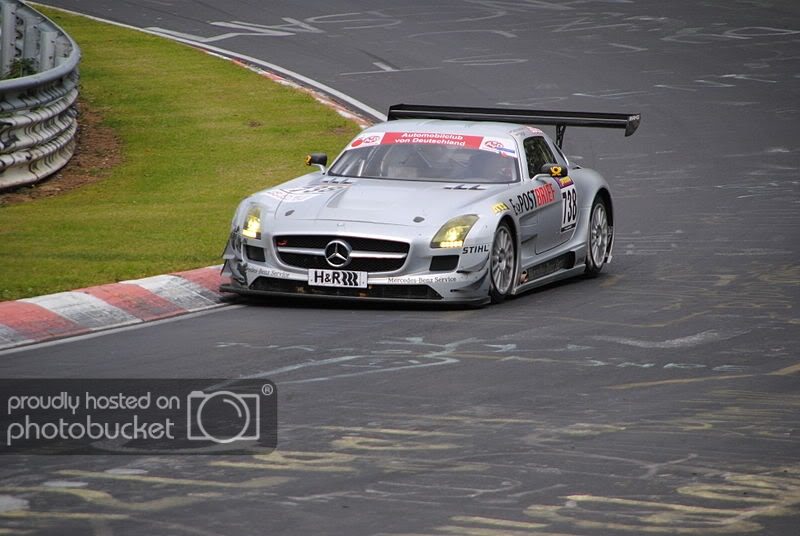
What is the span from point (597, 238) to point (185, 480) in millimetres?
7851

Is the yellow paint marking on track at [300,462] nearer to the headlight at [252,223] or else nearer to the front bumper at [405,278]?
the front bumper at [405,278]

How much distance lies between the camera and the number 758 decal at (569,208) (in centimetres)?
1370

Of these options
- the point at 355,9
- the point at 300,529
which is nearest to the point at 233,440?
the point at 300,529

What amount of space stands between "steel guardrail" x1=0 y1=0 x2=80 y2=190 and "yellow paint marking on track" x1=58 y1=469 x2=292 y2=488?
10.5 metres

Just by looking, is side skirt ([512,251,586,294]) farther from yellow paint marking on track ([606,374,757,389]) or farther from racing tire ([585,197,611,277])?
yellow paint marking on track ([606,374,757,389])

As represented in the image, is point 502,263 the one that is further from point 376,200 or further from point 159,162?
point 159,162

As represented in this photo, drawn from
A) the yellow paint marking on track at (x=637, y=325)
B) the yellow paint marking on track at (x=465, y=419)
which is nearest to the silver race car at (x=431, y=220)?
the yellow paint marking on track at (x=637, y=325)

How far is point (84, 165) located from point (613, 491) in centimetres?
1395

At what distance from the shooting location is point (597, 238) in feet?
46.7

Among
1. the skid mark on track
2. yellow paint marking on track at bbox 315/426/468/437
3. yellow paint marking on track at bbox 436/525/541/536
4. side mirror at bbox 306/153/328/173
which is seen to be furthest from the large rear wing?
yellow paint marking on track at bbox 436/525/541/536

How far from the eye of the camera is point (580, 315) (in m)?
11.8

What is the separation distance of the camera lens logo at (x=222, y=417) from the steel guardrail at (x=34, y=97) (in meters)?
9.05

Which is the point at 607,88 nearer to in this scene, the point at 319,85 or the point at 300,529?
the point at 319,85

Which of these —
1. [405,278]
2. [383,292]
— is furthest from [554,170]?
[383,292]
